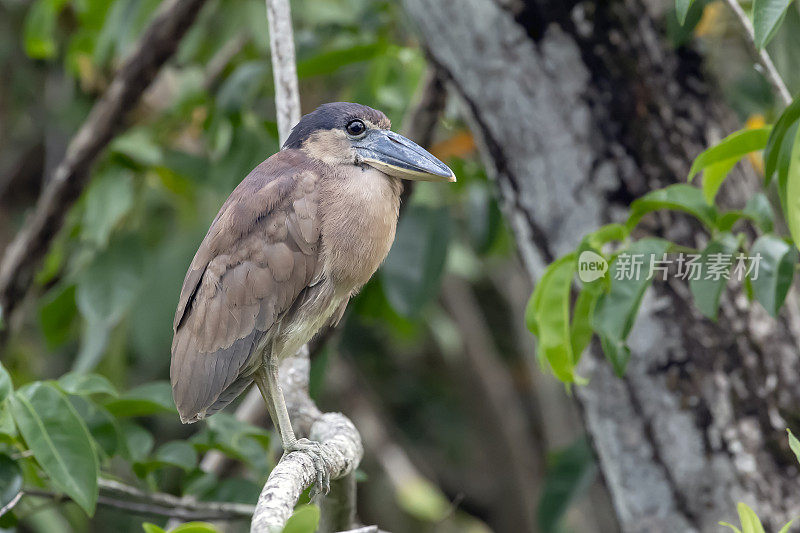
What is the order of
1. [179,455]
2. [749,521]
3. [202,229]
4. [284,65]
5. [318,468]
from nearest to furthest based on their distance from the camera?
1. [749,521]
2. [318,468]
3. [284,65]
4. [179,455]
5. [202,229]

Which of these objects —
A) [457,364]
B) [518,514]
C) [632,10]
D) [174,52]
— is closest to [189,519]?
[174,52]

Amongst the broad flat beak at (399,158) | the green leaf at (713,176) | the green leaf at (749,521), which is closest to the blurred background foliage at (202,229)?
the green leaf at (713,176)

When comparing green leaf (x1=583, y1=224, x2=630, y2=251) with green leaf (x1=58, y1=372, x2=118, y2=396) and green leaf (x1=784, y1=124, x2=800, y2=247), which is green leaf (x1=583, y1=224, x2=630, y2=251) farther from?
green leaf (x1=58, y1=372, x2=118, y2=396)

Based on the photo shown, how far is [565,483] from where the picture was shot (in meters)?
2.93

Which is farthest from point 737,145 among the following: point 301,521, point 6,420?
point 6,420

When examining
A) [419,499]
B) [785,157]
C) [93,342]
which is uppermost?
[785,157]

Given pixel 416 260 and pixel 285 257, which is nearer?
pixel 285 257

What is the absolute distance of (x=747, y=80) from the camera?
10.1 ft

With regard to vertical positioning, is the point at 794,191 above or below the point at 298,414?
above

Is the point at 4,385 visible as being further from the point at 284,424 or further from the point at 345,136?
the point at 345,136

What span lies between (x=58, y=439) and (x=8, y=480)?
0.63ft

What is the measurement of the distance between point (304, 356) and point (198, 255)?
380 mm

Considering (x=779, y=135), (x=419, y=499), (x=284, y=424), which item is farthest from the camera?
(x=419, y=499)

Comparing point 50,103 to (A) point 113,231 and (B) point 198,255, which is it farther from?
(B) point 198,255
